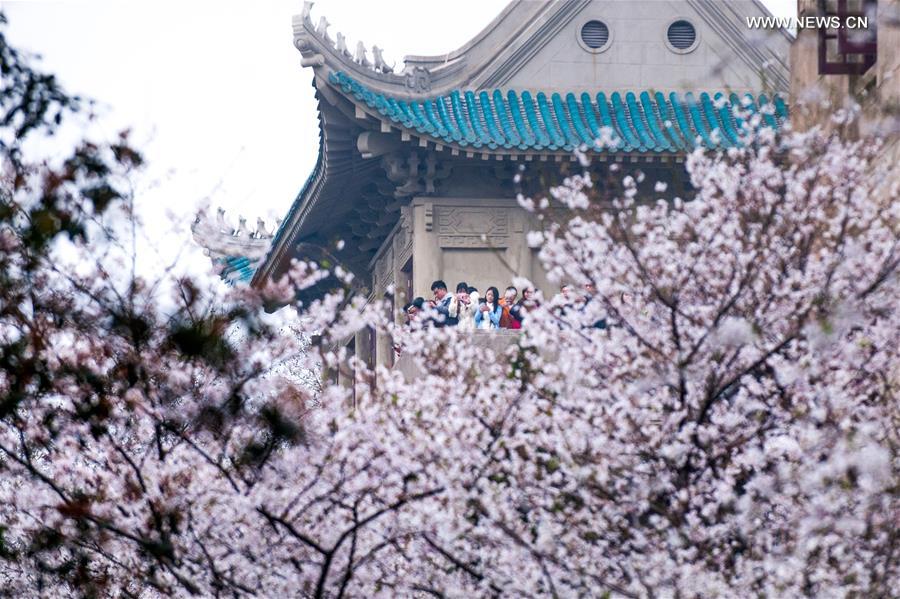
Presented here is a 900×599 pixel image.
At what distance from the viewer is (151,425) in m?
13.5

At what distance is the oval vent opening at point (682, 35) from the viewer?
28.3m

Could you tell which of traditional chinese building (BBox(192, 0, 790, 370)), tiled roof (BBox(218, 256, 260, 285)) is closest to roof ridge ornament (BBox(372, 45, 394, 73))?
traditional chinese building (BBox(192, 0, 790, 370))

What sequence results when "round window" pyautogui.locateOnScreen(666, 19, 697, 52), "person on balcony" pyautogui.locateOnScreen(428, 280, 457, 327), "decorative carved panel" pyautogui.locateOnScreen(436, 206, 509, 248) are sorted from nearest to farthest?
"person on balcony" pyautogui.locateOnScreen(428, 280, 457, 327)
"decorative carved panel" pyautogui.locateOnScreen(436, 206, 509, 248)
"round window" pyautogui.locateOnScreen(666, 19, 697, 52)

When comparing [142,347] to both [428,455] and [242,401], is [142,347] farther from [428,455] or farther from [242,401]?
[428,455]

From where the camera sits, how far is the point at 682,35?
1117 inches

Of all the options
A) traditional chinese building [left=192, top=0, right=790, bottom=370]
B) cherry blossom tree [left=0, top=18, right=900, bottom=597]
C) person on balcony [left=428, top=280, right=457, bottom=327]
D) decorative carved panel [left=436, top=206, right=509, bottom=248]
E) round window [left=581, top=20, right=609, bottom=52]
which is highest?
round window [left=581, top=20, right=609, bottom=52]

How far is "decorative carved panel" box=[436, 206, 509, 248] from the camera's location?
2697 centimetres

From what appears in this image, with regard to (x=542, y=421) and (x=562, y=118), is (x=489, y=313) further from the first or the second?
(x=542, y=421)

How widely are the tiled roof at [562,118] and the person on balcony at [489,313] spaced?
4.67 m

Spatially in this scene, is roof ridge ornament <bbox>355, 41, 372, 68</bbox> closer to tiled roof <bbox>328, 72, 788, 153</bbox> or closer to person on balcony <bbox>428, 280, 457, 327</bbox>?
tiled roof <bbox>328, 72, 788, 153</bbox>

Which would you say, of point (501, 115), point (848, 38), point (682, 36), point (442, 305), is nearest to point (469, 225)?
point (501, 115)

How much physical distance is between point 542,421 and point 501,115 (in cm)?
1499

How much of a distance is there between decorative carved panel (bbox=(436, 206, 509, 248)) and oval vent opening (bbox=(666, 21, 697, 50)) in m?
4.00

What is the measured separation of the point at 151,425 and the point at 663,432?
402 centimetres
